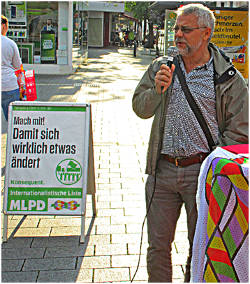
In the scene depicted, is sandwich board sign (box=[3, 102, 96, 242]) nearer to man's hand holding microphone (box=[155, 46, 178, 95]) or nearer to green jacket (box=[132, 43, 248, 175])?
green jacket (box=[132, 43, 248, 175])

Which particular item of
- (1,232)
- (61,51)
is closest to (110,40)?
(61,51)

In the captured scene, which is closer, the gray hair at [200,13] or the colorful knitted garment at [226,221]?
the colorful knitted garment at [226,221]

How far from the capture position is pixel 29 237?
4.29 m

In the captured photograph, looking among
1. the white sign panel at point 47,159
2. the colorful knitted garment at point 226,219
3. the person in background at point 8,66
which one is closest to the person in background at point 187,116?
the colorful knitted garment at point 226,219

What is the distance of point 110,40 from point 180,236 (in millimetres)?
45158

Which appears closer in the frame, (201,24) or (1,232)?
(201,24)

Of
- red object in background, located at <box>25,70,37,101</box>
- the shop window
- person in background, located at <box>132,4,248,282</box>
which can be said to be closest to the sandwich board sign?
person in background, located at <box>132,4,248,282</box>

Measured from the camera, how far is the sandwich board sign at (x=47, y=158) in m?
4.28

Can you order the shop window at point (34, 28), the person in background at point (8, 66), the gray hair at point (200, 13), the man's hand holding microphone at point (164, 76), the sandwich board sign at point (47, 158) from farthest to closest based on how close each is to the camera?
1. the shop window at point (34, 28)
2. the person in background at point (8, 66)
3. the sandwich board sign at point (47, 158)
4. the gray hair at point (200, 13)
5. the man's hand holding microphone at point (164, 76)

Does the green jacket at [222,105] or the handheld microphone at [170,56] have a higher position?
the handheld microphone at [170,56]

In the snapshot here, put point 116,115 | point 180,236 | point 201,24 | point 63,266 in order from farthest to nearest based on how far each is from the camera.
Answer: point 116,115 → point 180,236 → point 63,266 → point 201,24

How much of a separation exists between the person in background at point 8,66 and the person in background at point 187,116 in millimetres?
3728

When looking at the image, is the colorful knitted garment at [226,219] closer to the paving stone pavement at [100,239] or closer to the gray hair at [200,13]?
the gray hair at [200,13]

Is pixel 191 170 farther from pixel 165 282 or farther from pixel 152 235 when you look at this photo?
pixel 165 282
